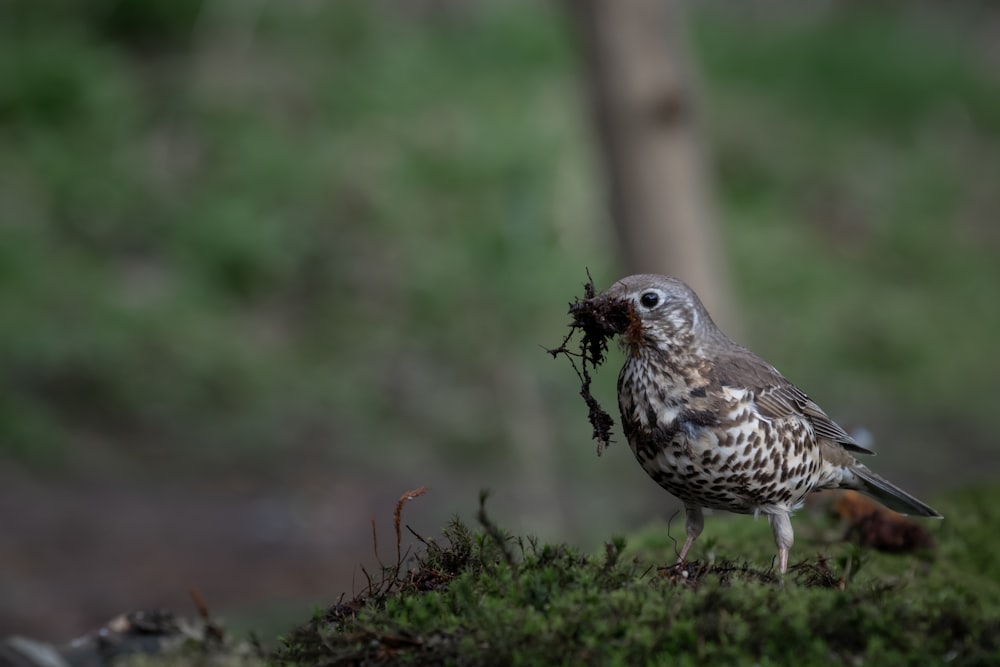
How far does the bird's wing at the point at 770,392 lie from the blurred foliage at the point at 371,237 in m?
6.60

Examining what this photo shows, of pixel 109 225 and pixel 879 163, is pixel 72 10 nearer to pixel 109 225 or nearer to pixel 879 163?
pixel 109 225

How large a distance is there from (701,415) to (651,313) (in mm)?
419

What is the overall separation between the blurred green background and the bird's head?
5.12 m

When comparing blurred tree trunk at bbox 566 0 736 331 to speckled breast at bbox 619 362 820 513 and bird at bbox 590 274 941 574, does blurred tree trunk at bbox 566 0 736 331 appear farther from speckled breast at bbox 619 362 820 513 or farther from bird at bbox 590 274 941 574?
speckled breast at bbox 619 362 820 513

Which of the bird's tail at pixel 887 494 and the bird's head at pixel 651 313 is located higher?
the bird's head at pixel 651 313

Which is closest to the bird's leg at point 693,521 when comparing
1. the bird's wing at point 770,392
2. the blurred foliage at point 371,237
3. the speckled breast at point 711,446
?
the speckled breast at point 711,446

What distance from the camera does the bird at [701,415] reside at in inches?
153

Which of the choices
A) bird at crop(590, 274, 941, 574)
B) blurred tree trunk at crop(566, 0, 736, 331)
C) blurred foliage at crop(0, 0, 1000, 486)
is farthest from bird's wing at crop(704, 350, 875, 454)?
blurred foliage at crop(0, 0, 1000, 486)

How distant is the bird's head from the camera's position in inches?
159

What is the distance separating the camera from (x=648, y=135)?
27.9 ft

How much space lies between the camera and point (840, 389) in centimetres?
1267

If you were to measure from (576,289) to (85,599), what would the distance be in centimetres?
695

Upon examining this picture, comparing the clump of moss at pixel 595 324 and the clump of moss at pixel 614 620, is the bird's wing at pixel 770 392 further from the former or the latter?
the clump of moss at pixel 614 620

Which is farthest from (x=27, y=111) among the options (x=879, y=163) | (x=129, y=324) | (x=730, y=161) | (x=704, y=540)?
(x=879, y=163)
